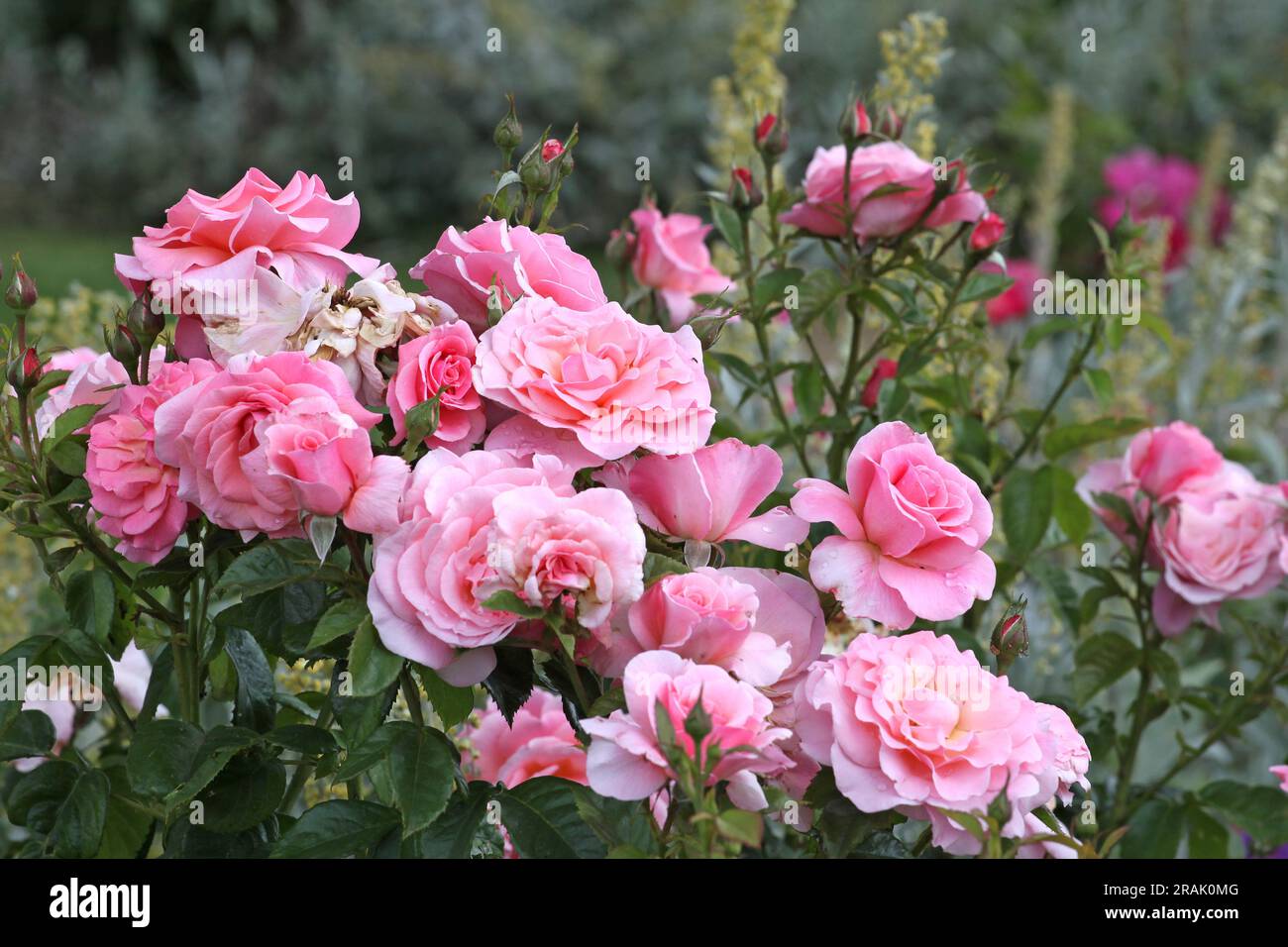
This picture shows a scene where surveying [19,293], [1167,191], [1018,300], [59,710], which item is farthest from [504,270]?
[1167,191]

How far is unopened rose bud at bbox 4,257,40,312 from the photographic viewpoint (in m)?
0.90

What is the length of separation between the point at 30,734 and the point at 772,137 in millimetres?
725

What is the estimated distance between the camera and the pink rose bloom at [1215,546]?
1.20 metres

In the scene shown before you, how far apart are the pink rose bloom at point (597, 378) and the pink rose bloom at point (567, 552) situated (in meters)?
0.06

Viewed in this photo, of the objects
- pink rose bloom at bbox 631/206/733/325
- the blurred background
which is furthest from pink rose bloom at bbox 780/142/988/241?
the blurred background

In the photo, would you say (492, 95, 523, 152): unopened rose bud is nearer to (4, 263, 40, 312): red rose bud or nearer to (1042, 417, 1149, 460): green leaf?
(4, 263, 40, 312): red rose bud

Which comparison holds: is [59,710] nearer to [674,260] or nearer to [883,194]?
[674,260]

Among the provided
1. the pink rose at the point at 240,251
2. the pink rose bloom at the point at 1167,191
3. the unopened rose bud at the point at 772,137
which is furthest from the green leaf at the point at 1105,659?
the pink rose bloom at the point at 1167,191

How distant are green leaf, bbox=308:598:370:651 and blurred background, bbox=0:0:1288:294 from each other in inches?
164

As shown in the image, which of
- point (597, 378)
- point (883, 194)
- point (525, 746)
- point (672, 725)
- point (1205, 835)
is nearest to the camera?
point (672, 725)

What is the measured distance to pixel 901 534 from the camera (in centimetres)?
81

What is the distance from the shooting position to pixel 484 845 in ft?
2.72
